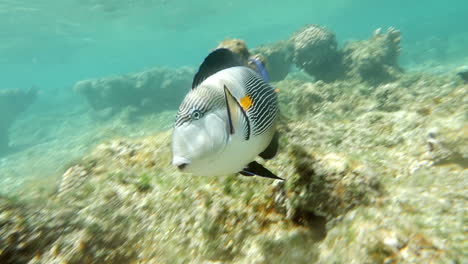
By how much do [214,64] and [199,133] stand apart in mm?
660

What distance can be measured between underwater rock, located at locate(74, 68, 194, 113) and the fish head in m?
18.3

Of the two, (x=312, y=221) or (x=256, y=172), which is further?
(x=312, y=221)

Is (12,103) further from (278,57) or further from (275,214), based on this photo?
(275,214)

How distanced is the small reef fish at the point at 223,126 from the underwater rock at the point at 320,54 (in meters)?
12.0

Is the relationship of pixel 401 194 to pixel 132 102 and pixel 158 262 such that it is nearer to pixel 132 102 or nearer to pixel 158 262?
pixel 158 262

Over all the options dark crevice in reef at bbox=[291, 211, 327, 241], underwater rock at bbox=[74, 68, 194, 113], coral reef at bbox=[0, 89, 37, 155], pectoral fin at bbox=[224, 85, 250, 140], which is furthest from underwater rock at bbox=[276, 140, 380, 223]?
coral reef at bbox=[0, 89, 37, 155]

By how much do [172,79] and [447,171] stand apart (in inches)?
786

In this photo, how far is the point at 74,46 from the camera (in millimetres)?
56969

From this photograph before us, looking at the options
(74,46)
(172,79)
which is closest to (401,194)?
(172,79)

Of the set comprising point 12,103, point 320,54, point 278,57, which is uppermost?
point 12,103

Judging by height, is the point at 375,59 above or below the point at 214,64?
below

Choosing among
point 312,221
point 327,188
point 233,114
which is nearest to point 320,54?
point 327,188

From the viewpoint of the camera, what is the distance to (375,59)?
11.1 meters

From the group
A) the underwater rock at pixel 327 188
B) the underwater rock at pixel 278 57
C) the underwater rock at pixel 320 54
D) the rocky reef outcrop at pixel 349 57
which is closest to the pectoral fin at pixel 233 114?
the underwater rock at pixel 327 188
